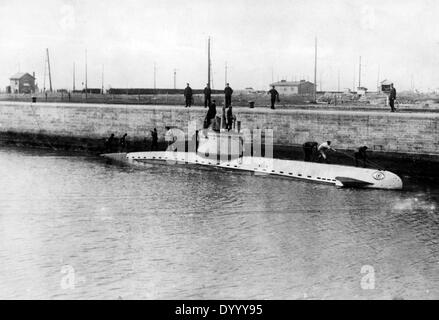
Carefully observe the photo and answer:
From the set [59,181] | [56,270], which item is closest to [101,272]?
[56,270]

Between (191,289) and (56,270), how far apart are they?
3.99 m

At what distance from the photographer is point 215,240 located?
766 inches

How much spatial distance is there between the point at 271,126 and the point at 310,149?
415 centimetres

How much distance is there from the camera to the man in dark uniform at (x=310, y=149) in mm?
34938

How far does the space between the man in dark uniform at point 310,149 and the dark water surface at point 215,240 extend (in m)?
4.04

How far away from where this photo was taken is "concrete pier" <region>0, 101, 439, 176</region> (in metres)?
32.3

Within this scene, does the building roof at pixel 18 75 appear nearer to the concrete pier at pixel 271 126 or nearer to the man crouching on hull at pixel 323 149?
the concrete pier at pixel 271 126

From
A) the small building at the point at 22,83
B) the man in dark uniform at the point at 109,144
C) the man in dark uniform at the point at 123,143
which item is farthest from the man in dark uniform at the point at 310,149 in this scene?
the small building at the point at 22,83

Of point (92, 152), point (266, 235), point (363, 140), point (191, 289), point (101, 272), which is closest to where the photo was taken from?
point (191, 289)

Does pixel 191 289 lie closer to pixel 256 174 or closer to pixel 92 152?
pixel 256 174

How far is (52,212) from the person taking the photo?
23.9 metres

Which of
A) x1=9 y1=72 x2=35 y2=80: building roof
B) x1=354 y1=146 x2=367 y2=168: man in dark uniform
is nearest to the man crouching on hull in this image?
x1=354 y1=146 x2=367 y2=168: man in dark uniform

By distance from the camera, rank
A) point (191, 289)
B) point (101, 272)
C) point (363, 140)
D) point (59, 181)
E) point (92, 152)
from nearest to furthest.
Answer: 1. point (191, 289)
2. point (101, 272)
3. point (59, 181)
4. point (363, 140)
5. point (92, 152)

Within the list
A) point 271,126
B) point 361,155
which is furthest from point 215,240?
point 271,126
